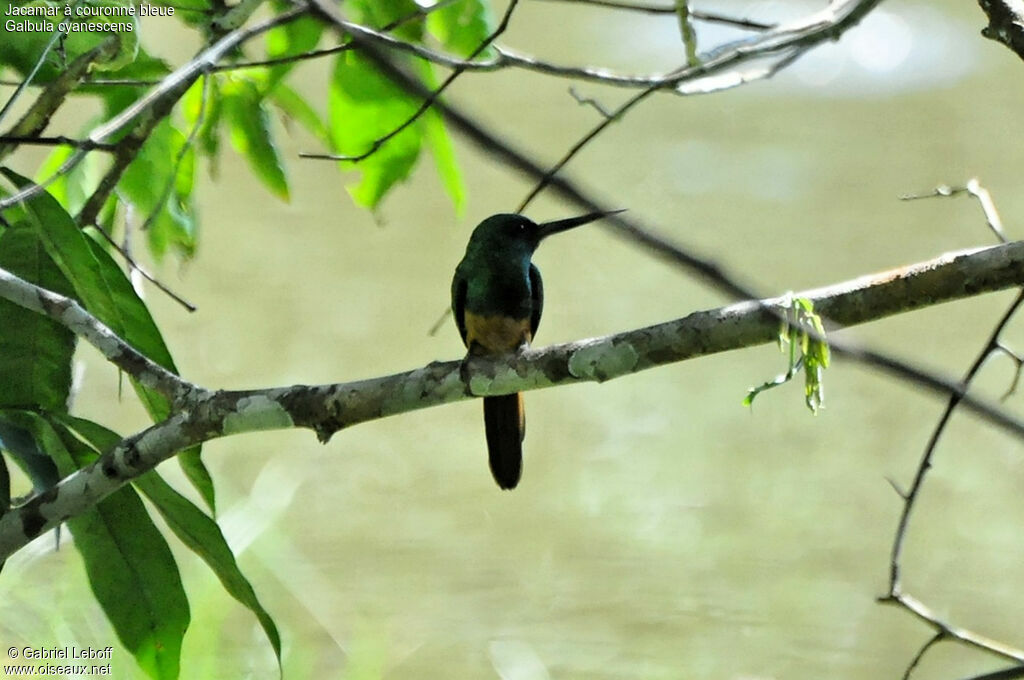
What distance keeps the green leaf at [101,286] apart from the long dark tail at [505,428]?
1.47ft

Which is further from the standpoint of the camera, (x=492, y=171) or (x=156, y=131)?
(x=492, y=171)

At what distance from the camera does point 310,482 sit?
408cm

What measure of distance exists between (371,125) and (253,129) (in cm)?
19

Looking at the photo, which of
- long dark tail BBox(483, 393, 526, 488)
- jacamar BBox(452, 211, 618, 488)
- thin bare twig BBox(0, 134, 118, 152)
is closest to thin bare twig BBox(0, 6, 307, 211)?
thin bare twig BBox(0, 134, 118, 152)

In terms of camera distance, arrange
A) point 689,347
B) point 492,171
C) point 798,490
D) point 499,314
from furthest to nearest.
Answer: point 492,171 → point 798,490 → point 499,314 → point 689,347

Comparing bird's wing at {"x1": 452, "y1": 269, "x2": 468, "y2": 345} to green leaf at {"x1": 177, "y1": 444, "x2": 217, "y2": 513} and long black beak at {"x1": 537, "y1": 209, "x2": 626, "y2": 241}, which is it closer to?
long black beak at {"x1": 537, "y1": 209, "x2": 626, "y2": 241}

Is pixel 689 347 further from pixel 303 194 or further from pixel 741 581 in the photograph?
Result: pixel 303 194

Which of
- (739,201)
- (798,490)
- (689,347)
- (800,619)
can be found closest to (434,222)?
(739,201)

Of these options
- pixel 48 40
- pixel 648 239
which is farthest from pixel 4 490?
pixel 648 239

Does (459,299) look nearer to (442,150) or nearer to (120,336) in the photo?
(442,150)

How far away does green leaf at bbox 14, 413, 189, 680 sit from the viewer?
1322 mm

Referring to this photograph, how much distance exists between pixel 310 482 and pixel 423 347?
2.31 ft

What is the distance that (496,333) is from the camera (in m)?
1.72

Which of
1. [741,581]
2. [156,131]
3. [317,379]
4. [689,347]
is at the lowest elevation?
[689,347]
